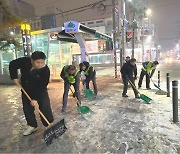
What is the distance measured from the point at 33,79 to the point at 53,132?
1154 mm

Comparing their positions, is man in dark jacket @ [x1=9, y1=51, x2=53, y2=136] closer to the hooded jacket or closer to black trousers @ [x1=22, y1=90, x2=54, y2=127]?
black trousers @ [x1=22, y1=90, x2=54, y2=127]

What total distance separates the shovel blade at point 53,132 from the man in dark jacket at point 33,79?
1.42ft

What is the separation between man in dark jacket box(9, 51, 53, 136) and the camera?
4626 mm

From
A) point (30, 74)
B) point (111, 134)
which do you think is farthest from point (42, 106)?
point (111, 134)

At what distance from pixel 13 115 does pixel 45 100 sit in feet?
8.36

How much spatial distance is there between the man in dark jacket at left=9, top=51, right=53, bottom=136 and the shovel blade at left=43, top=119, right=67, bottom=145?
1.42 ft

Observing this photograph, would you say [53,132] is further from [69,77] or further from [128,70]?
[128,70]

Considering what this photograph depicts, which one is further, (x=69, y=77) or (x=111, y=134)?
(x=69, y=77)

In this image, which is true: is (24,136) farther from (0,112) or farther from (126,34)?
(126,34)

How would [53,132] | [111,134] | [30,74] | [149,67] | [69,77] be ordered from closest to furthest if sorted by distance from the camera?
[53,132]
[30,74]
[111,134]
[69,77]
[149,67]

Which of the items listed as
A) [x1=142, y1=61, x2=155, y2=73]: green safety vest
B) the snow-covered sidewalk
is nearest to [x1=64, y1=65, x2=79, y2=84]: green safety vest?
the snow-covered sidewalk

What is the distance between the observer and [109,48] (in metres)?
18.4

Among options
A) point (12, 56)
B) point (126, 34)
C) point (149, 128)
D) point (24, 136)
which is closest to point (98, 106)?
point (149, 128)

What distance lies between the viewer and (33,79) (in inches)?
188
